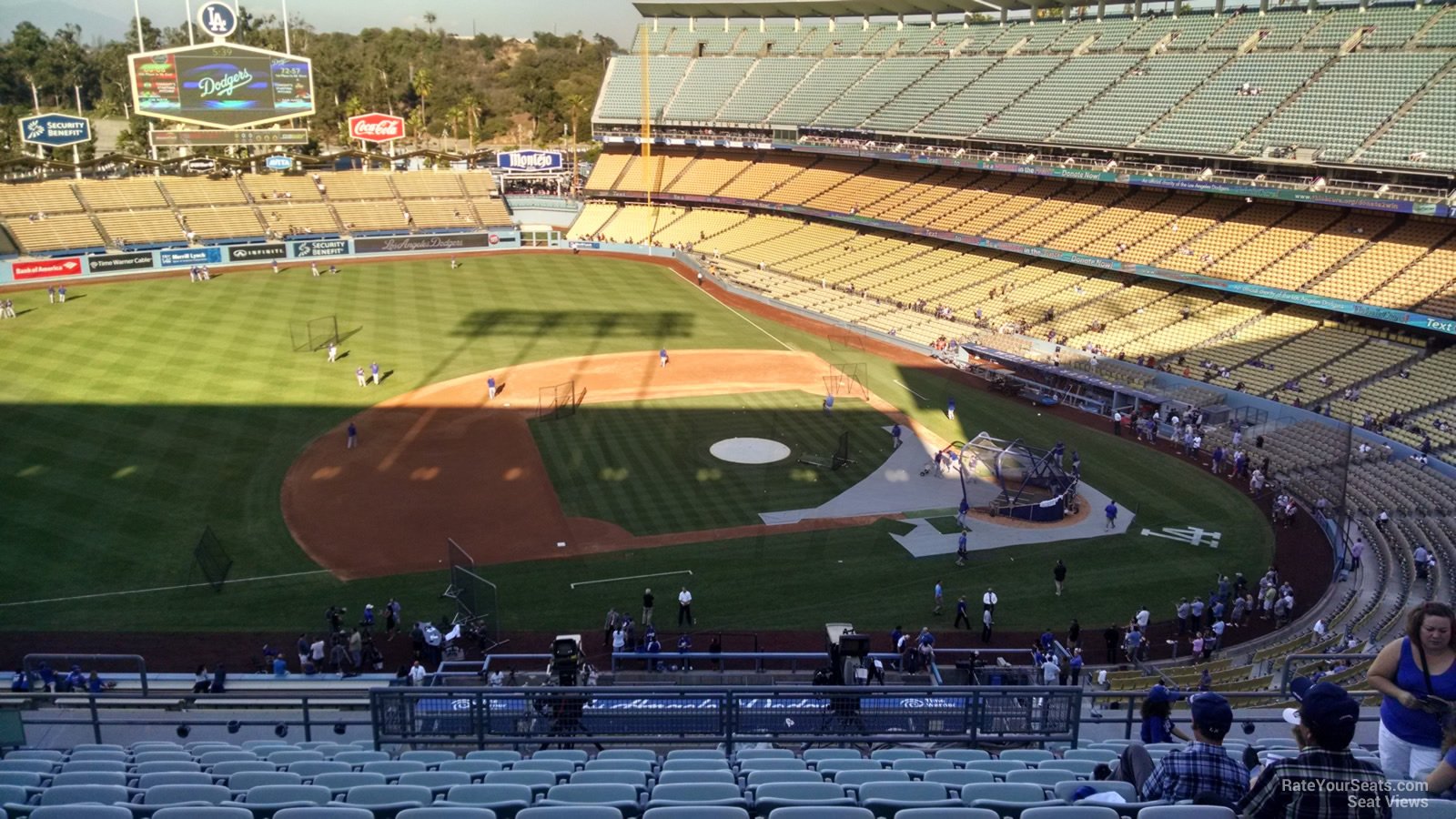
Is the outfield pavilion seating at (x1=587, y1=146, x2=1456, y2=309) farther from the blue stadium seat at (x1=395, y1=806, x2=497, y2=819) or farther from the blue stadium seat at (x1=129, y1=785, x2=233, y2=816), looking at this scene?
the blue stadium seat at (x1=129, y1=785, x2=233, y2=816)

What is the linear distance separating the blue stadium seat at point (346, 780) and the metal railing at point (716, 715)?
238 cm

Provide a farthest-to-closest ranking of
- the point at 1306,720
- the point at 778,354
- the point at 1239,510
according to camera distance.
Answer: the point at 778,354 < the point at 1239,510 < the point at 1306,720

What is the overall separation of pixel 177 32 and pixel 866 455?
139m

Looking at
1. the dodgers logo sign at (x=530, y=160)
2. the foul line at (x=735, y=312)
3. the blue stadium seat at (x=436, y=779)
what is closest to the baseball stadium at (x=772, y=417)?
the blue stadium seat at (x=436, y=779)

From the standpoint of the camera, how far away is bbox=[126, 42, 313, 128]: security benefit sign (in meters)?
63.1

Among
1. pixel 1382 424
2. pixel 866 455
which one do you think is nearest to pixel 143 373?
pixel 866 455

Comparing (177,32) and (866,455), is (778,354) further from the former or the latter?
(177,32)

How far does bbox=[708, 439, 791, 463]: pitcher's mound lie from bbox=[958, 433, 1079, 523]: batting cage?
630 centimetres

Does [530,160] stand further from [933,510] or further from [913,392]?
[933,510]

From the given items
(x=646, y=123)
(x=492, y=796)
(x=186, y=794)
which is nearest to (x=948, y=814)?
(x=492, y=796)

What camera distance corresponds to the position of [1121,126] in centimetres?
5269

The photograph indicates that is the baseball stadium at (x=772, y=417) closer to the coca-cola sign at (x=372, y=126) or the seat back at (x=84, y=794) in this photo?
the seat back at (x=84, y=794)

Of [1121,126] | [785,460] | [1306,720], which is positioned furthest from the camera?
[1121,126]

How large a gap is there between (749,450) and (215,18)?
50.8 metres
